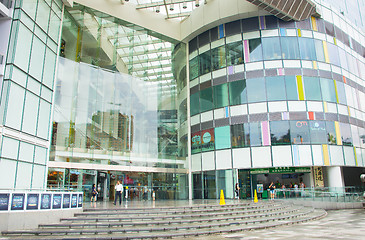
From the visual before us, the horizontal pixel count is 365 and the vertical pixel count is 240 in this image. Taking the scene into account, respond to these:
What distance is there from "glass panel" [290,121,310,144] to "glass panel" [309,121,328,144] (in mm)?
423

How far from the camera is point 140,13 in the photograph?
29266 millimetres

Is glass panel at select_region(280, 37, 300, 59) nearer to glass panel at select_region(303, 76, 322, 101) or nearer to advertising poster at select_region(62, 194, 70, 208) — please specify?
glass panel at select_region(303, 76, 322, 101)

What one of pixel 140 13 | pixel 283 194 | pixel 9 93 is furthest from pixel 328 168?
pixel 9 93

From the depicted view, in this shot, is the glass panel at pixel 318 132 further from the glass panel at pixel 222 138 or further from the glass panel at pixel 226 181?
the glass panel at pixel 226 181

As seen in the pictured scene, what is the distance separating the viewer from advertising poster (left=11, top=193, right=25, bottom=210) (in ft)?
39.0

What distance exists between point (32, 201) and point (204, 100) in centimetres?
1949

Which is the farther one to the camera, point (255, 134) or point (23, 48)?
point (255, 134)

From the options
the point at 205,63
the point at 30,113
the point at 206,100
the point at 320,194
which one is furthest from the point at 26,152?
the point at 320,194

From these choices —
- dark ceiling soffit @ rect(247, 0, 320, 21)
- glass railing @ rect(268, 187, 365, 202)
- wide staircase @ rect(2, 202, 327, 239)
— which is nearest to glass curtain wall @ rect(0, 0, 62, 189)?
wide staircase @ rect(2, 202, 327, 239)

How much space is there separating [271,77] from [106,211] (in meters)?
18.5

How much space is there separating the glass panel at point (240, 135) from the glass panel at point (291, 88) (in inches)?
179

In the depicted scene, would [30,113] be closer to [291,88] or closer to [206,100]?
[206,100]

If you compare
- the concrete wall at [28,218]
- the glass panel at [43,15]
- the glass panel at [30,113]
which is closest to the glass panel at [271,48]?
the glass panel at [43,15]

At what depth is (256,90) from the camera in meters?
26.6
